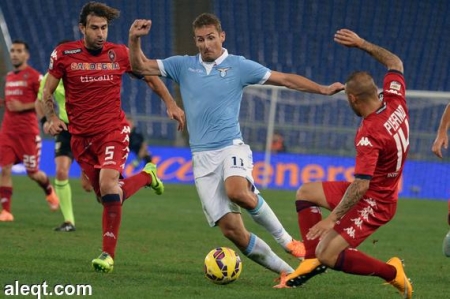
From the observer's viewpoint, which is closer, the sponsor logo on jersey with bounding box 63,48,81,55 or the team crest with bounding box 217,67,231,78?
the team crest with bounding box 217,67,231,78

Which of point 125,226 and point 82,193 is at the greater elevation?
point 125,226

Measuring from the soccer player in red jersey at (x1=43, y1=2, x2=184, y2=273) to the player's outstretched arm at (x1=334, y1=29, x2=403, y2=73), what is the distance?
2.12 metres

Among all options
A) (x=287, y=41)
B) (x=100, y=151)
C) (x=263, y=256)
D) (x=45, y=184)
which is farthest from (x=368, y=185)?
(x=287, y=41)

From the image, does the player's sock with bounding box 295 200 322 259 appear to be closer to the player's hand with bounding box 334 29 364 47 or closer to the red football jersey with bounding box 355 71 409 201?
the red football jersey with bounding box 355 71 409 201

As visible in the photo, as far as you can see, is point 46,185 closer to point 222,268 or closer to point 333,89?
point 222,268

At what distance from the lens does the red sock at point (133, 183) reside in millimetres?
9812

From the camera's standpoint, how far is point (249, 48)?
95.9ft

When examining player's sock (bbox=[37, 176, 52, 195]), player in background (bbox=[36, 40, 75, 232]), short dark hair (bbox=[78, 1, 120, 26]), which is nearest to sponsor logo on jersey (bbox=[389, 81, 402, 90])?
short dark hair (bbox=[78, 1, 120, 26])

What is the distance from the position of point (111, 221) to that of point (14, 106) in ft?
19.3

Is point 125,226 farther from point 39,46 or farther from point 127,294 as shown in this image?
point 39,46

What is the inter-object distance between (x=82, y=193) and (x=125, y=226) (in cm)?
666

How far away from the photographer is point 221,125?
828 centimetres

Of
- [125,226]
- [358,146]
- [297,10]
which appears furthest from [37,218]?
[297,10]

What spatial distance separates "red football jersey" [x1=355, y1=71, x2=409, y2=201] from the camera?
712 centimetres
